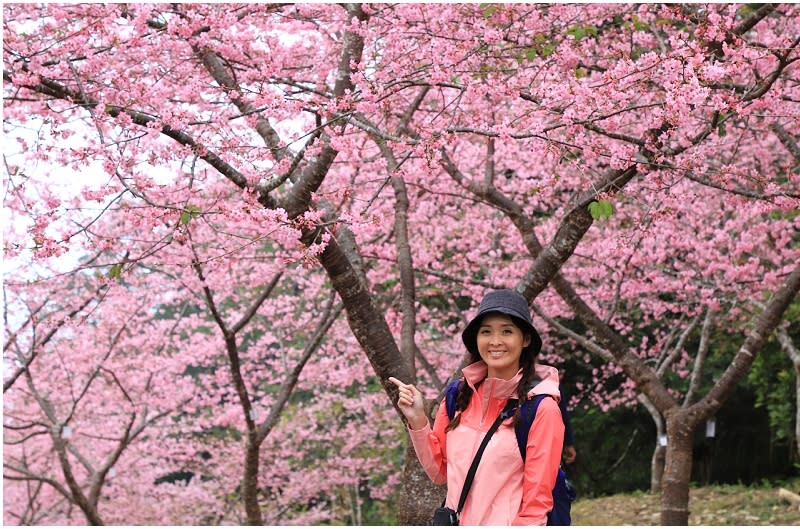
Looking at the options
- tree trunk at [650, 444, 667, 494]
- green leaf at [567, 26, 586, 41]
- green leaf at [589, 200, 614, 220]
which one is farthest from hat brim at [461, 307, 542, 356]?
tree trunk at [650, 444, 667, 494]

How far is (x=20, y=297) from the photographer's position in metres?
9.20

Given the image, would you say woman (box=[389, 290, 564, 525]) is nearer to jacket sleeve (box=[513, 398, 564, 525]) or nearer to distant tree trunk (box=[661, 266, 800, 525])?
jacket sleeve (box=[513, 398, 564, 525])

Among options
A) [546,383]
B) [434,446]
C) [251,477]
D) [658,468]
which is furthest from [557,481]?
[658,468]

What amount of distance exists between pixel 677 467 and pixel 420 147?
12.5ft

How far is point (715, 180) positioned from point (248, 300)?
A: 25.4 ft

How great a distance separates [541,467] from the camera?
2389 mm

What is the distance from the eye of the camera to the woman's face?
8.64ft

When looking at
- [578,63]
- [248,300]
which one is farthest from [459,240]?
[578,63]

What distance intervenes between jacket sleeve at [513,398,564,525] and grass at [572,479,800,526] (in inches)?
292

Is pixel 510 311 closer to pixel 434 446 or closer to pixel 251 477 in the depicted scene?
pixel 434 446

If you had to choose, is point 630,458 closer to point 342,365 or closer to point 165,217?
point 342,365

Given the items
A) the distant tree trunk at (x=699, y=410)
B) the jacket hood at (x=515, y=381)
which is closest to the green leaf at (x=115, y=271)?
the jacket hood at (x=515, y=381)

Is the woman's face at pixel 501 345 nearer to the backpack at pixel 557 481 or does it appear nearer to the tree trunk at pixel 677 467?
the backpack at pixel 557 481

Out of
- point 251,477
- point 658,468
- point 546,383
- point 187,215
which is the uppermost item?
point 187,215
